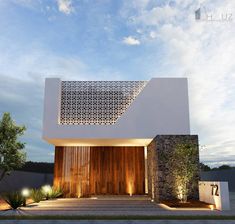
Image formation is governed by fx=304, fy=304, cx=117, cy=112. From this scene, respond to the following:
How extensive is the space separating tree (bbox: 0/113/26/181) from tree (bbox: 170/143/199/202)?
731 centimetres

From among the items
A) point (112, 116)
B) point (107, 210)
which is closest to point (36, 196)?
point (107, 210)

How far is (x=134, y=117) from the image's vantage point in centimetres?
1592

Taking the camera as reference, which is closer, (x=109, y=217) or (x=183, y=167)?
(x=109, y=217)

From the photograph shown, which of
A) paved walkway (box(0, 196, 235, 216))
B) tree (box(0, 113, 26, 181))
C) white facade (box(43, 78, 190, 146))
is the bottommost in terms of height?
paved walkway (box(0, 196, 235, 216))

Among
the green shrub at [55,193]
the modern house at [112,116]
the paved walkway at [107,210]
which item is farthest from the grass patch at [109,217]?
the green shrub at [55,193]

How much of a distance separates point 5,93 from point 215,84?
16367 millimetres

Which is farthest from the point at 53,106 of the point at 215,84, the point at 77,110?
the point at 215,84

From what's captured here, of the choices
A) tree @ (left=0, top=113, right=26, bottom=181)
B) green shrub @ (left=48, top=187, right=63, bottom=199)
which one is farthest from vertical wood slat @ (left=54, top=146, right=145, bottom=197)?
tree @ (left=0, top=113, right=26, bottom=181)

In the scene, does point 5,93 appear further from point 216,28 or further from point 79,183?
point 216,28

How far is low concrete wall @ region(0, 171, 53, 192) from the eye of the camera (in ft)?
71.8

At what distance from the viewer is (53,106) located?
16.2 m

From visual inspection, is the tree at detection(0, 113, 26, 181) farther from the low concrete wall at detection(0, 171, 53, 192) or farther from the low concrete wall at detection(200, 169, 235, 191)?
the low concrete wall at detection(200, 169, 235, 191)

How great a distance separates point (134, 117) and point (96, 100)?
2.41 metres

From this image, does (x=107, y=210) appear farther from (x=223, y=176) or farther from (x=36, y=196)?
(x=223, y=176)
